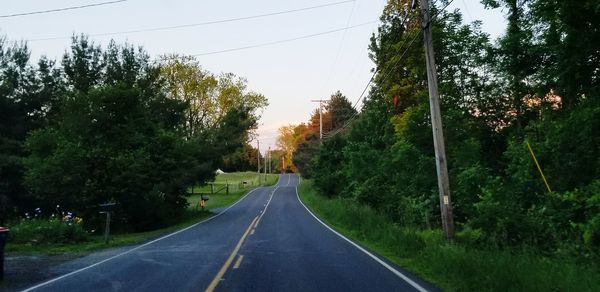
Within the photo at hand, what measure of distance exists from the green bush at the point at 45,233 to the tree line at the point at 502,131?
14.4 meters

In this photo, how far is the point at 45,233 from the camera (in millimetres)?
19969

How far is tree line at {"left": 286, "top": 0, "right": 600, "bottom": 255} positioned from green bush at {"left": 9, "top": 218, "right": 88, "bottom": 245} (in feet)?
47.4

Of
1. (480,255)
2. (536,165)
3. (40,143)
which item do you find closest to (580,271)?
(480,255)

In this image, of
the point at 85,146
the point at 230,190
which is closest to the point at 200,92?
the point at 230,190

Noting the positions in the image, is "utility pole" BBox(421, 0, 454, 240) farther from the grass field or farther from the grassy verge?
the grass field

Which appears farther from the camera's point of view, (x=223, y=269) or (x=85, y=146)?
(x=85, y=146)

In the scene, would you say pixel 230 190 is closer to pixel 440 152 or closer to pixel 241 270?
pixel 440 152

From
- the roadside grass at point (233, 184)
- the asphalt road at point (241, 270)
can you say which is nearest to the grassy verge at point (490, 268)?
the asphalt road at point (241, 270)

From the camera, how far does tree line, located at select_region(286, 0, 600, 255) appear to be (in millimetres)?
13453

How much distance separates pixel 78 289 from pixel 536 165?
15.3 metres

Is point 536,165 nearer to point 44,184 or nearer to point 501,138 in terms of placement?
point 501,138

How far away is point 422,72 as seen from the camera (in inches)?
1487

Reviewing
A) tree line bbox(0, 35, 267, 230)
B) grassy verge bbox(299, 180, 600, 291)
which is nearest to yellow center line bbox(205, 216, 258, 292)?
grassy verge bbox(299, 180, 600, 291)

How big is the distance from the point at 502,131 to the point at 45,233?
2694cm
